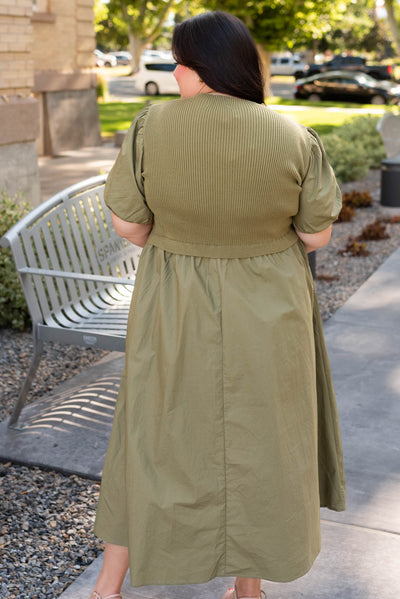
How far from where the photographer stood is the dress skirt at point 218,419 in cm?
→ 218

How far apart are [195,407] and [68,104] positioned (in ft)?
46.6

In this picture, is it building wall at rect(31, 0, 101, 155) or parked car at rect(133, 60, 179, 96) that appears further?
parked car at rect(133, 60, 179, 96)

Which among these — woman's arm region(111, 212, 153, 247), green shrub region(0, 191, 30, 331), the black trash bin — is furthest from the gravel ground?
the black trash bin

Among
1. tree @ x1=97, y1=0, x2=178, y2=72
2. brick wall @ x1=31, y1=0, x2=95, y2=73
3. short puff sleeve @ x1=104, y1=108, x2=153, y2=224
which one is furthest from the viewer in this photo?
tree @ x1=97, y1=0, x2=178, y2=72

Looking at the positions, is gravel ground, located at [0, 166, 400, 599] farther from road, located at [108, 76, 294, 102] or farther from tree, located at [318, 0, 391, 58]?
tree, located at [318, 0, 391, 58]

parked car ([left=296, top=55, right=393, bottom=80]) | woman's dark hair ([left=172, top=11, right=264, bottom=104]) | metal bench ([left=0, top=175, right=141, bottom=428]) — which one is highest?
woman's dark hair ([left=172, top=11, right=264, bottom=104])

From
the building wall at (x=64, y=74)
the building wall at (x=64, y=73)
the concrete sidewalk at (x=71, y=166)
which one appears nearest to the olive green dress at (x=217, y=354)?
the concrete sidewalk at (x=71, y=166)

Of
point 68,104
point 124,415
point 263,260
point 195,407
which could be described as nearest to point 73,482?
point 124,415

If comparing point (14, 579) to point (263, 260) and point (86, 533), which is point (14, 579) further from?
point (263, 260)

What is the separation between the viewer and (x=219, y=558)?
2.27 meters

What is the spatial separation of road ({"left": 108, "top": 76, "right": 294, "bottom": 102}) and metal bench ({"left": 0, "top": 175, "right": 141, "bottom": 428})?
2913 cm

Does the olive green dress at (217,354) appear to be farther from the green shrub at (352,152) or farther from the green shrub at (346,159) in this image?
the green shrub at (346,159)

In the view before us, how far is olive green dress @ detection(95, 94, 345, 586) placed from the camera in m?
2.11

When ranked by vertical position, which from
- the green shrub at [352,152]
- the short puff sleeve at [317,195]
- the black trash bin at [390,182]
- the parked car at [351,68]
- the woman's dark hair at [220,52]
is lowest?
the parked car at [351,68]
